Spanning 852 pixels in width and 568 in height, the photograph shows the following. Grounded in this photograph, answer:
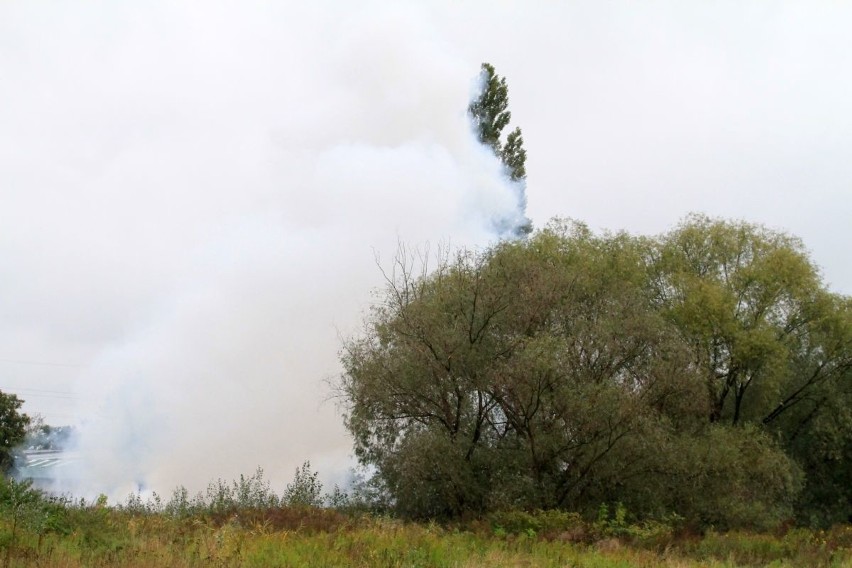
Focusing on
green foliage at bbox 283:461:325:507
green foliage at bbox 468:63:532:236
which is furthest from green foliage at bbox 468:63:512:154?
green foliage at bbox 283:461:325:507

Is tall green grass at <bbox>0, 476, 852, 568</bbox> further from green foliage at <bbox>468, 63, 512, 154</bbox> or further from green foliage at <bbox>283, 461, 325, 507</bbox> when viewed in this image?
green foliage at <bbox>468, 63, 512, 154</bbox>

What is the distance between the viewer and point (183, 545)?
47.7 ft

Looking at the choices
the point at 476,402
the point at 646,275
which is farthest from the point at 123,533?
the point at 646,275

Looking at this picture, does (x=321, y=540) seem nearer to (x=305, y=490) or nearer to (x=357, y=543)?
(x=357, y=543)

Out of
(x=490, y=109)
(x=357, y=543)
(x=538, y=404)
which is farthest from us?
(x=490, y=109)

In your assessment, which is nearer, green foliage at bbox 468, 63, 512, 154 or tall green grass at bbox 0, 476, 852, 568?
tall green grass at bbox 0, 476, 852, 568

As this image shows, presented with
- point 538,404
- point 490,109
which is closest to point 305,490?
point 538,404

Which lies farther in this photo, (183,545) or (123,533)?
(123,533)

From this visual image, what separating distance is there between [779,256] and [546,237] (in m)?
11.5

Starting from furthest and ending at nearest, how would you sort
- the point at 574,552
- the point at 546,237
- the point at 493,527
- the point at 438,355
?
the point at 546,237
the point at 438,355
the point at 493,527
the point at 574,552

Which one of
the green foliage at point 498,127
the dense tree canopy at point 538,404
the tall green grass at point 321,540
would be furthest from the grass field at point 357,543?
the green foliage at point 498,127

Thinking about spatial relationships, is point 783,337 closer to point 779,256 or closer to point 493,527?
point 779,256

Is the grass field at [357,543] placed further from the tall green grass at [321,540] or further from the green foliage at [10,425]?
the green foliage at [10,425]

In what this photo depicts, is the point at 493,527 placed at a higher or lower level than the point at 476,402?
lower
